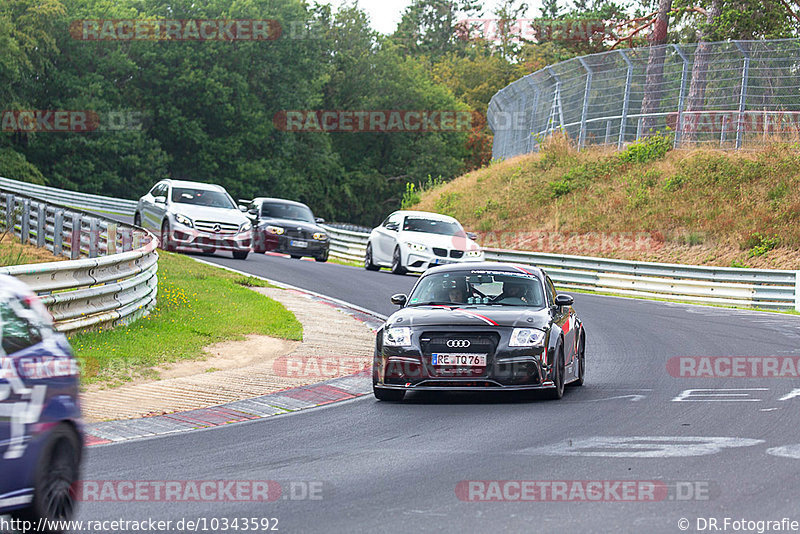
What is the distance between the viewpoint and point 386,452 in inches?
354

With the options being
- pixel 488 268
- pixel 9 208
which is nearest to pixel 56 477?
pixel 488 268

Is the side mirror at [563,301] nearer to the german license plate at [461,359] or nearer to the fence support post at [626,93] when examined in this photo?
the german license plate at [461,359]

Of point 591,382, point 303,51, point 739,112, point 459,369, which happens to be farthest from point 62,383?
point 303,51

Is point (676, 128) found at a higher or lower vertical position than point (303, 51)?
lower

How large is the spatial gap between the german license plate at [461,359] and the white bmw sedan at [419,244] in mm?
15666

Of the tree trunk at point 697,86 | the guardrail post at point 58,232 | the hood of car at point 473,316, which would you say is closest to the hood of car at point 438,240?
the guardrail post at point 58,232

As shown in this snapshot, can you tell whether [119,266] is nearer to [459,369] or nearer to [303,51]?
[459,369]

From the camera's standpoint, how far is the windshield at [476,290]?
41.7 feet

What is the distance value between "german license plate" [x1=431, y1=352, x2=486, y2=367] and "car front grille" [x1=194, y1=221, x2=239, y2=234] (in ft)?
56.7

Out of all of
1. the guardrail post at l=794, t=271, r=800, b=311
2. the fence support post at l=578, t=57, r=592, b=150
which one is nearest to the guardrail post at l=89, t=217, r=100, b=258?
the guardrail post at l=794, t=271, r=800, b=311

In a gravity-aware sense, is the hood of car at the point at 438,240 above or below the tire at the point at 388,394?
above

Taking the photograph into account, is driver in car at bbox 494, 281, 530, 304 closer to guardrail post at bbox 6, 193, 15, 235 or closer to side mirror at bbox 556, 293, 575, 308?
side mirror at bbox 556, 293, 575, 308

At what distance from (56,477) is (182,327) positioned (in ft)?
31.5

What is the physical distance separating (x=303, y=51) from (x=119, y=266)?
56023 mm
